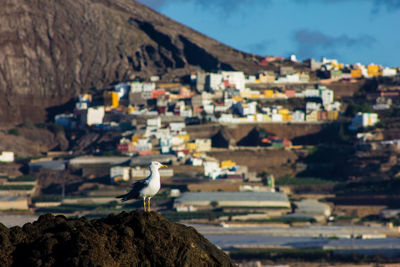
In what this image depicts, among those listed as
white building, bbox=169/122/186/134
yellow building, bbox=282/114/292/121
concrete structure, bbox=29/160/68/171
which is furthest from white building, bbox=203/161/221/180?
yellow building, bbox=282/114/292/121

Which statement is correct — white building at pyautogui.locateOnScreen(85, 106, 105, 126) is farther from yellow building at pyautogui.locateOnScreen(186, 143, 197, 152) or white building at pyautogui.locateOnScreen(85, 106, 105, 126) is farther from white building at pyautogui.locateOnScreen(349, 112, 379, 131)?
white building at pyautogui.locateOnScreen(349, 112, 379, 131)

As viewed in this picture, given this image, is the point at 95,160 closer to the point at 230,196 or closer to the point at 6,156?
the point at 6,156

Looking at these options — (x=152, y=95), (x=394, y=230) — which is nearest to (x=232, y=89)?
(x=152, y=95)

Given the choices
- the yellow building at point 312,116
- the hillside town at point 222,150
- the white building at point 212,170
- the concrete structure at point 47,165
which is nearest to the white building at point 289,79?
the hillside town at point 222,150

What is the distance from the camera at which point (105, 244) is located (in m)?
13.5

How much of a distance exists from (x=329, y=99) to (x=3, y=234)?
94.8 metres

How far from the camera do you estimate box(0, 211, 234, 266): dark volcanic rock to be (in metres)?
13.0

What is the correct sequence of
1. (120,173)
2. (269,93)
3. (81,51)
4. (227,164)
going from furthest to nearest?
1. (81,51)
2. (269,93)
3. (227,164)
4. (120,173)

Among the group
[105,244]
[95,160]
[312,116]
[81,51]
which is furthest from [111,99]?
[105,244]

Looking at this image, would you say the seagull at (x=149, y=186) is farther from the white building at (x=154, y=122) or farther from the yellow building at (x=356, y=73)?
the yellow building at (x=356, y=73)

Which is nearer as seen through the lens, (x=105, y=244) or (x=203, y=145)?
(x=105, y=244)

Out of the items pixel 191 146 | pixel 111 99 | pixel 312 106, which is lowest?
pixel 191 146

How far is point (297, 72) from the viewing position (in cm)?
11862

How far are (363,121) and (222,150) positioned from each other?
1308cm
